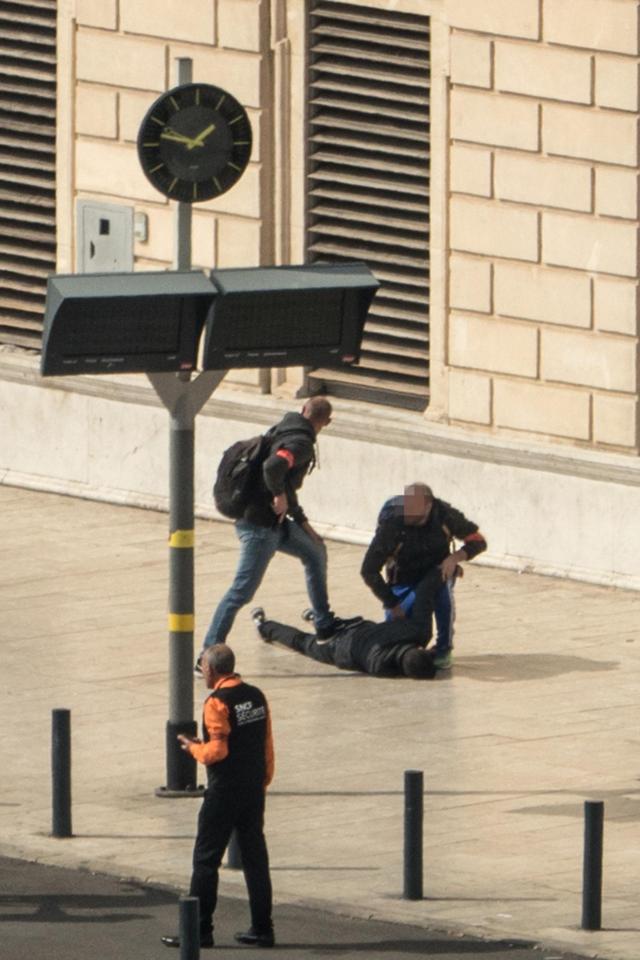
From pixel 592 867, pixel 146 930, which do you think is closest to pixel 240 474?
pixel 146 930

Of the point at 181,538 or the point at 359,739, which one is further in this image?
the point at 359,739

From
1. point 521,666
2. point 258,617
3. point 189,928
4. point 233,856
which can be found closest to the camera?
point 189,928

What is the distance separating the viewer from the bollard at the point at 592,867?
14234 millimetres

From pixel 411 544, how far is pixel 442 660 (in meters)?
0.71

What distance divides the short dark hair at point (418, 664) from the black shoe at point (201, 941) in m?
5.58

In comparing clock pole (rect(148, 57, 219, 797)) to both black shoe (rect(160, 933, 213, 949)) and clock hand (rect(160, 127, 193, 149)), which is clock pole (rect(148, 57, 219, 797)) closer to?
clock hand (rect(160, 127, 193, 149))

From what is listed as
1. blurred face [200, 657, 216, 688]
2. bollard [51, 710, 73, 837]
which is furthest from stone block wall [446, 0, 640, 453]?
blurred face [200, 657, 216, 688]

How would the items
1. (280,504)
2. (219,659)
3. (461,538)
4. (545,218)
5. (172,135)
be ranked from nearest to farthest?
(219,659) < (172,135) < (280,504) < (461,538) < (545,218)

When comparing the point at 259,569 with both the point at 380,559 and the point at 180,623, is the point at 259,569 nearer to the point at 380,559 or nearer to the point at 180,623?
the point at 380,559

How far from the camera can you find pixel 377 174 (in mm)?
24062

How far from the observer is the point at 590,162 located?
22.5 meters

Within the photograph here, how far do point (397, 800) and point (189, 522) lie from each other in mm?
1749

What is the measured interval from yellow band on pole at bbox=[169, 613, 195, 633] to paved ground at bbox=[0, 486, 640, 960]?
0.83m

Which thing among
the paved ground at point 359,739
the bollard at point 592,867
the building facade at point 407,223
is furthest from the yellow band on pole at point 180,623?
the building facade at point 407,223
